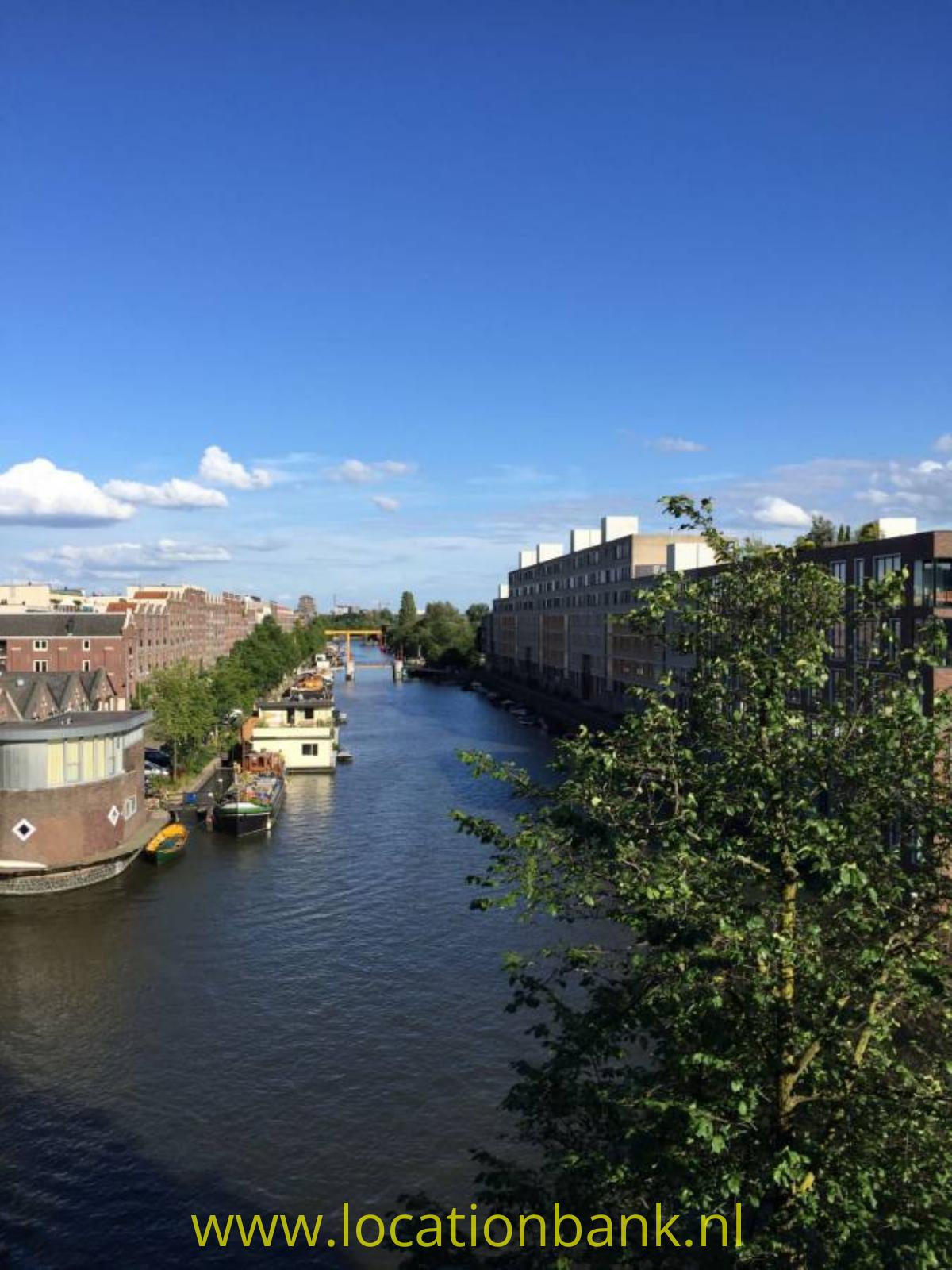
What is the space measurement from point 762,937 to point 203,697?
67.2 meters

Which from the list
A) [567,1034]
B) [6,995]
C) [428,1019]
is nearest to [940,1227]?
[567,1034]

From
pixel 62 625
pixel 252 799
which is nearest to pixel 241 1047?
pixel 252 799

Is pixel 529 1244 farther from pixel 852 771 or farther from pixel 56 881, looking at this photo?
pixel 56 881

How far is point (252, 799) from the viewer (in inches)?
2344

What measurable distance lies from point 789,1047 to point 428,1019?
22532 millimetres

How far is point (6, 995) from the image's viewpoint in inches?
1250

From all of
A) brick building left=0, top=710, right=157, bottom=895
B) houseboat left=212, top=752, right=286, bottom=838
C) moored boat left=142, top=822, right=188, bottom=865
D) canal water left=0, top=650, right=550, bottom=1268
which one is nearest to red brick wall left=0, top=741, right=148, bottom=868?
brick building left=0, top=710, right=157, bottom=895

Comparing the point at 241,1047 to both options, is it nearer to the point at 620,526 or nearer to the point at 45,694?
the point at 45,694

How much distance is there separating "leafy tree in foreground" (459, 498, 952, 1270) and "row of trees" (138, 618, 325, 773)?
56034 millimetres

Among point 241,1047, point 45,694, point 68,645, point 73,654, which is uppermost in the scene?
point 68,645

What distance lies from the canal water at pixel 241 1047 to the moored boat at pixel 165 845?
1021 millimetres

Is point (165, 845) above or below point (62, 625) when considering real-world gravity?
below

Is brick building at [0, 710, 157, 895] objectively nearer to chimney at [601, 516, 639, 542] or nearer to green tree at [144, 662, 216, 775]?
green tree at [144, 662, 216, 775]

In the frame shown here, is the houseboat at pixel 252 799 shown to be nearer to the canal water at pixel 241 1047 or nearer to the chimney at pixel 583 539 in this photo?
the canal water at pixel 241 1047
